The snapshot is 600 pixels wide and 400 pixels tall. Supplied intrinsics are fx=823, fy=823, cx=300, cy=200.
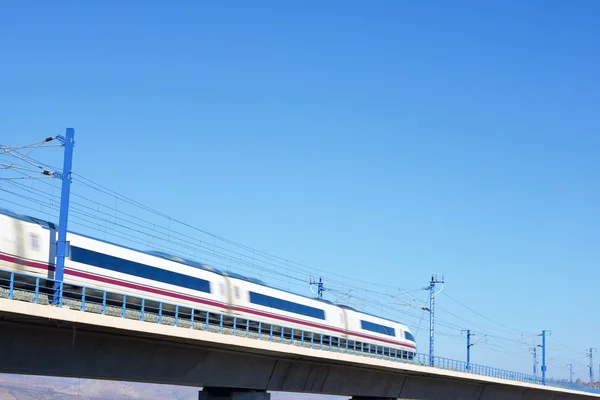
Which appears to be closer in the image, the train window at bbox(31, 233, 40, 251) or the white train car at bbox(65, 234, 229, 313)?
the train window at bbox(31, 233, 40, 251)

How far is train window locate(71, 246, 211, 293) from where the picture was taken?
3656 centimetres

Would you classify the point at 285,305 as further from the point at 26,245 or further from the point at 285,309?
the point at 26,245

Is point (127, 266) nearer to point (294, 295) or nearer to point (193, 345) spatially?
point (193, 345)

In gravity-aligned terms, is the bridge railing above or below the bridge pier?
above

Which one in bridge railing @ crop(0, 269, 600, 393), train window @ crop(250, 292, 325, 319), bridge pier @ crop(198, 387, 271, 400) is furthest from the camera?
train window @ crop(250, 292, 325, 319)

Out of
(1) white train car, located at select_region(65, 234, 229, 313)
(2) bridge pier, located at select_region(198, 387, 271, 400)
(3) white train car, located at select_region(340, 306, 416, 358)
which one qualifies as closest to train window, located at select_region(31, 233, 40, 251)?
(1) white train car, located at select_region(65, 234, 229, 313)

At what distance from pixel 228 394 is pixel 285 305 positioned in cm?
1129

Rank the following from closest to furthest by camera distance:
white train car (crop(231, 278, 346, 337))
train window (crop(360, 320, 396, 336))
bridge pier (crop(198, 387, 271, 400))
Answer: bridge pier (crop(198, 387, 271, 400)) → white train car (crop(231, 278, 346, 337)) → train window (crop(360, 320, 396, 336))

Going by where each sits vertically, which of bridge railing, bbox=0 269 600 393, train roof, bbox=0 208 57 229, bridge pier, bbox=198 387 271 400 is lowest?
bridge pier, bbox=198 387 271 400

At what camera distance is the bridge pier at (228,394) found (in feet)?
138

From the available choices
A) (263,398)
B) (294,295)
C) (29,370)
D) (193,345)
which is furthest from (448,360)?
(29,370)

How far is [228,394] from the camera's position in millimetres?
42125

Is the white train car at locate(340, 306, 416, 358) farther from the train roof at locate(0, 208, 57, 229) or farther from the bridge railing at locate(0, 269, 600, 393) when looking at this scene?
the train roof at locate(0, 208, 57, 229)

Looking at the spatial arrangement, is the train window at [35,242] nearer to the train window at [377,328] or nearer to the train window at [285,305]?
the train window at [285,305]
